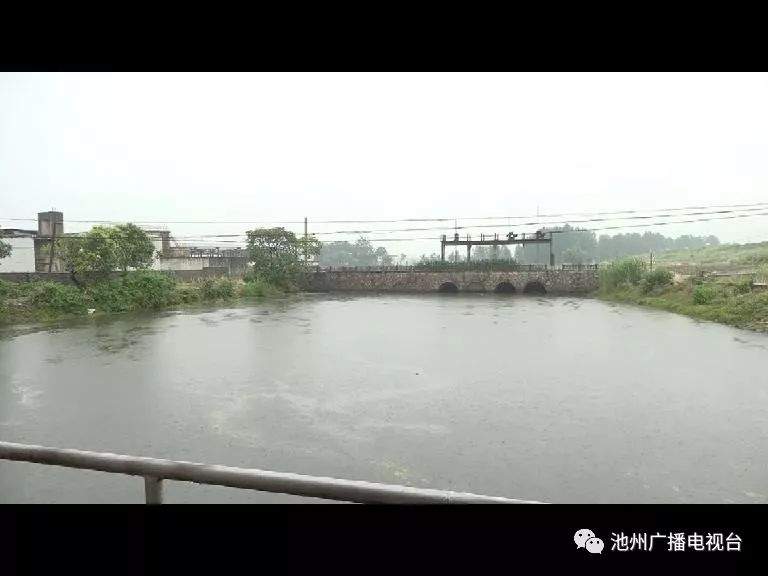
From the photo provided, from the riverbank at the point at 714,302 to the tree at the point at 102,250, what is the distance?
22.5 m

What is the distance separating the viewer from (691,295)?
18.4 m

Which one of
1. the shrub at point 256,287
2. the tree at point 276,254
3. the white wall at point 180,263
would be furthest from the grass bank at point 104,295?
the white wall at point 180,263

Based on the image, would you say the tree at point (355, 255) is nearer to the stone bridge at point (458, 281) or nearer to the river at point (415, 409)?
the stone bridge at point (458, 281)

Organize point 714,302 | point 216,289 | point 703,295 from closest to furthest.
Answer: point 714,302 → point 703,295 → point 216,289

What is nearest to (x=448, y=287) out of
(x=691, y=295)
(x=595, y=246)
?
(x=691, y=295)

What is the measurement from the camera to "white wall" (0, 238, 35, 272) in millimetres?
23516

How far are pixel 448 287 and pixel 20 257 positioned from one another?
25.0m

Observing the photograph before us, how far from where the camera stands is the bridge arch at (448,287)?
34.2 metres

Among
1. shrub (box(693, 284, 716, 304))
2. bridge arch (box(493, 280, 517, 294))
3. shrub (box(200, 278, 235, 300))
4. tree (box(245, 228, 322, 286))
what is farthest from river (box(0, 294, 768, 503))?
bridge arch (box(493, 280, 517, 294))

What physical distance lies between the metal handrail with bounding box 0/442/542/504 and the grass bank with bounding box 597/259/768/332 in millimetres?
15297
